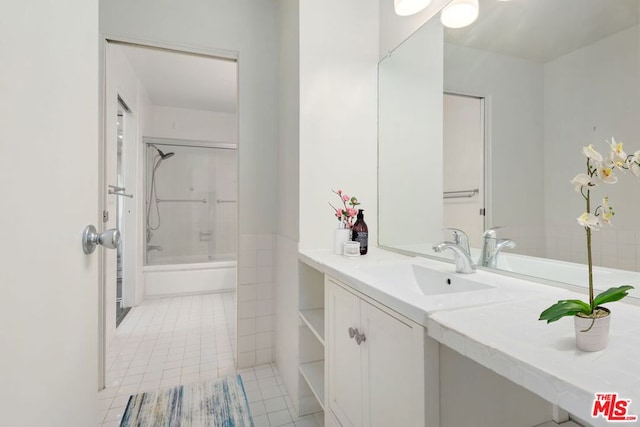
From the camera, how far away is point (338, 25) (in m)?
1.79

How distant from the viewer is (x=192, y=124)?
14.2 ft

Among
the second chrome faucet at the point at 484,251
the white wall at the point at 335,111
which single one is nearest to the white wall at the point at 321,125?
the white wall at the point at 335,111

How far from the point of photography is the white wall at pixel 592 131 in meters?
0.82

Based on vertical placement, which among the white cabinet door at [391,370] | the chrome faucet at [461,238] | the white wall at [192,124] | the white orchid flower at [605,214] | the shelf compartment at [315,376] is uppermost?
the white wall at [192,124]

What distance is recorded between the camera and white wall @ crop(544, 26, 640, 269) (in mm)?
820

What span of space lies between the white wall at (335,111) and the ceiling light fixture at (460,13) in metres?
0.55

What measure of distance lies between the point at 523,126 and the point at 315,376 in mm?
1391

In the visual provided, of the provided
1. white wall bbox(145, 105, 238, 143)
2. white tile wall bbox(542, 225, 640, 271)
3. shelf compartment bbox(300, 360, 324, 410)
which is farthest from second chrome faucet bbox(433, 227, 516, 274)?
white wall bbox(145, 105, 238, 143)

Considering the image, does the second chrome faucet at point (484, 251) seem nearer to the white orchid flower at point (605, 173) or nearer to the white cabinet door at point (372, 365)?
the white cabinet door at point (372, 365)

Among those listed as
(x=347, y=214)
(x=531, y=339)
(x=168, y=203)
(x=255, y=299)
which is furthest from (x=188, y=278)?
(x=531, y=339)

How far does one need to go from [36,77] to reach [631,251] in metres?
1.40

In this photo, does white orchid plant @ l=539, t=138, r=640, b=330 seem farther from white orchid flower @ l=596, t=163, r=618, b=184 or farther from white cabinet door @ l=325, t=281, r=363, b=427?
white cabinet door @ l=325, t=281, r=363, b=427

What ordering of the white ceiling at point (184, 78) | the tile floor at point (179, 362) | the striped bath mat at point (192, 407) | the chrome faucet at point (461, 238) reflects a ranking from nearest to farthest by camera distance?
the chrome faucet at point (461, 238), the striped bath mat at point (192, 407), the tile floor at point (179, 362), the white ceiling at point (184, 78)

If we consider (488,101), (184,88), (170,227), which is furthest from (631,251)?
Answer: (170,227)
